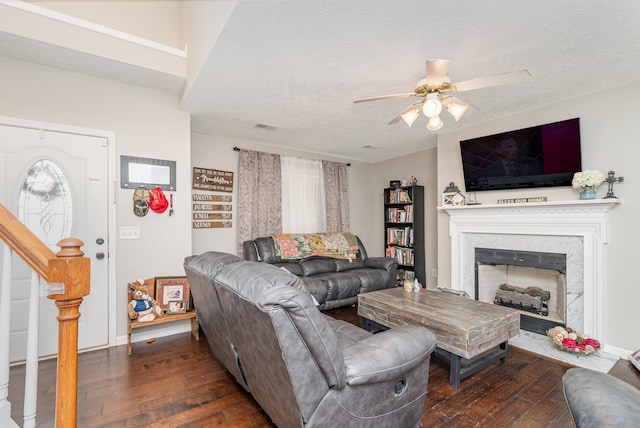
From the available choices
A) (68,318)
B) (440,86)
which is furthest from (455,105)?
(68,318)

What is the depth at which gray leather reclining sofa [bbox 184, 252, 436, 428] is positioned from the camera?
119 centimetres

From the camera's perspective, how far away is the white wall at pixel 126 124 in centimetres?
257

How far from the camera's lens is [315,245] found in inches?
180

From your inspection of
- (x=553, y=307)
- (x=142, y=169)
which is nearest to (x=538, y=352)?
(x=553, y=307)

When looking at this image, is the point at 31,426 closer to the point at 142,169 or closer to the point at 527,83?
the point at 142,169

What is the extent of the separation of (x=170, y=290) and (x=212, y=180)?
67.7 inches

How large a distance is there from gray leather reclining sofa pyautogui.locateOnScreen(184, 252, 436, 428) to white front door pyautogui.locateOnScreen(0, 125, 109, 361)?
188 centimetres

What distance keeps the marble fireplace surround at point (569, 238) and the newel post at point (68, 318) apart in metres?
3.48

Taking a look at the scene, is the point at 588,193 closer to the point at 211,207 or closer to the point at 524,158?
the point at 524,158

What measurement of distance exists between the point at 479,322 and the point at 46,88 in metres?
4.16

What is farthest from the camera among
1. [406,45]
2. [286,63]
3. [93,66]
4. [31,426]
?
[93,66]

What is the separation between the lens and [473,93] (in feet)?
9.61

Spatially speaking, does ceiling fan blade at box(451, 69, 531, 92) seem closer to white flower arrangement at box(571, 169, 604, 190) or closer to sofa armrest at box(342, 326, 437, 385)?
white flower arrangement at box(571, 169, 604, 190)

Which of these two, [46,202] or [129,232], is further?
[129,232]
